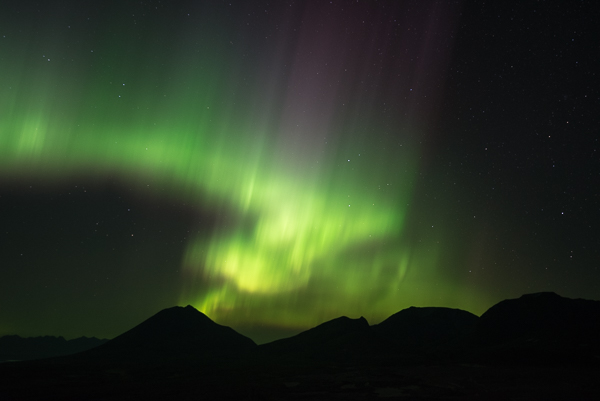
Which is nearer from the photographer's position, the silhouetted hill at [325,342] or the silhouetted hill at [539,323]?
the silhouetted hill at [539,323]

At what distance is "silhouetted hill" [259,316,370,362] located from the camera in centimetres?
12729

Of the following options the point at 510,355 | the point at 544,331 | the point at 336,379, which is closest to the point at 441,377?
the point at 336,379

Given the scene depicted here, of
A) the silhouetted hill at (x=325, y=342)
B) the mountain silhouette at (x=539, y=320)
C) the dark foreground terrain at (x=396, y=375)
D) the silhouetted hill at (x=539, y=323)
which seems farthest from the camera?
the silhouetted hill at (x=325, y=342)

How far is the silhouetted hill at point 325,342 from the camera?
127 m

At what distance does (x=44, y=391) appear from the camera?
63.0 meters

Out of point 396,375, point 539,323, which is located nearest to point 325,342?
point 539,323

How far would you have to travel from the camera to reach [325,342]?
14575 cm

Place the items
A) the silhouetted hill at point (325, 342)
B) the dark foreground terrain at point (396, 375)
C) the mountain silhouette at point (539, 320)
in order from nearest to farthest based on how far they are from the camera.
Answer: the dark foreground terrain at point (396, 375) → the mountain silhouette at point (539, 320) → the silhouetted hill at point (325, 342)

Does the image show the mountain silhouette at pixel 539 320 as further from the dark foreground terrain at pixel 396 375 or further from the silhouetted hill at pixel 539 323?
the dark foreground terrain at pixel 396 375

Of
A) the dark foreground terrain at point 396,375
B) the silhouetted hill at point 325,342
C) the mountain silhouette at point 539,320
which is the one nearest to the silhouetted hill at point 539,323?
the mountain silhouette at point 539,320

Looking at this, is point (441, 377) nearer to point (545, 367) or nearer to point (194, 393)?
point (545, 367)

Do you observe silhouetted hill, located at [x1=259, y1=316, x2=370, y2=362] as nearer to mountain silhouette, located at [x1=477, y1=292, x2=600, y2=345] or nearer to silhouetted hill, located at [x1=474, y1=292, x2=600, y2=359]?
silhouetted hill, located at [x1=474, y1=292, x2=600, y2=359]

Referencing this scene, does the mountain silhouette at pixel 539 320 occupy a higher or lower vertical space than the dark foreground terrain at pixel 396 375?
higher

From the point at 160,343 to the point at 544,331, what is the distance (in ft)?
516
